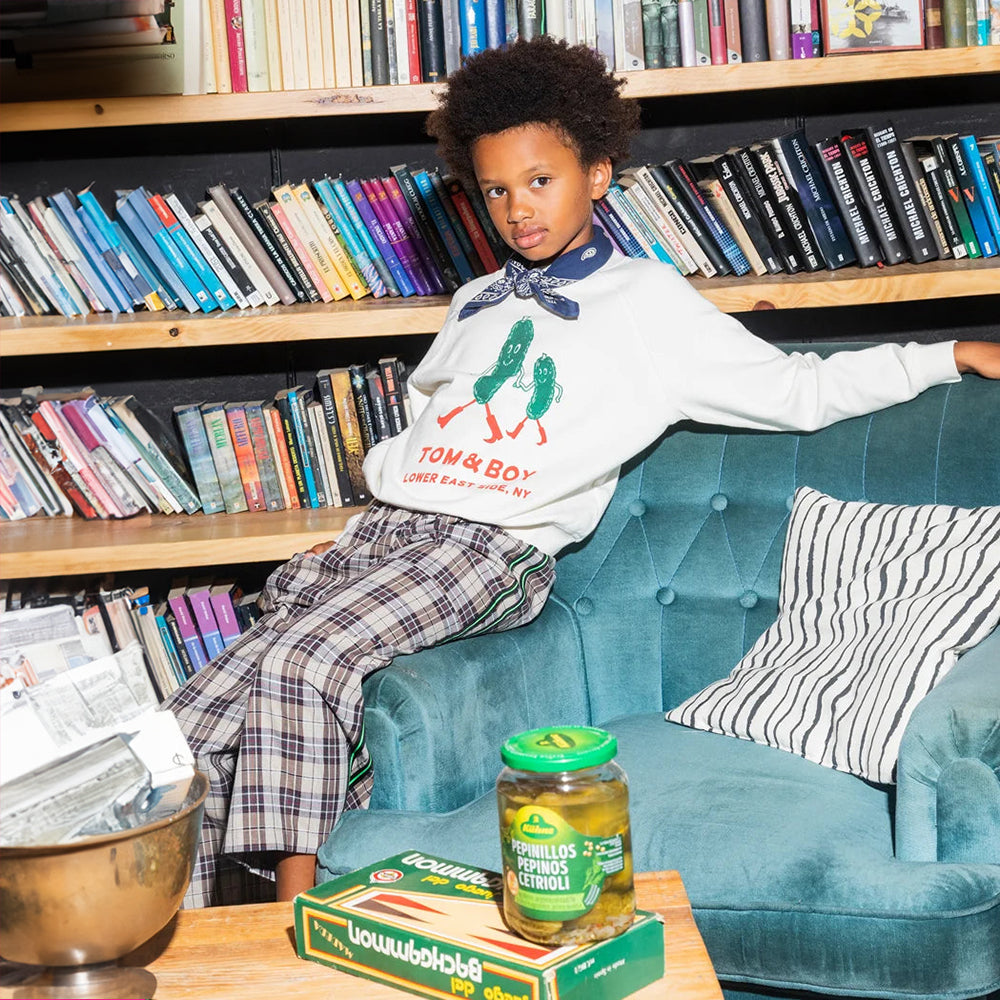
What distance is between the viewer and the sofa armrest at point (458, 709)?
145 centimetres

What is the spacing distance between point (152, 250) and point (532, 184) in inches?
29.8

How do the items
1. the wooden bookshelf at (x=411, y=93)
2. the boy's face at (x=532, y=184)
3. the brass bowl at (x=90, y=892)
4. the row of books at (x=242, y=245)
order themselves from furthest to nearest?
the row of books at (x=242, y=245), the wooden bookshelf at (x=411, y=93), the boy's face at (x=532, y=184), the brass bowl at (x=90, y=892)

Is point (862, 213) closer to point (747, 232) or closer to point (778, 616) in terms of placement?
point (747, 232)

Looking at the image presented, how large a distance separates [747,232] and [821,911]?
4.27 ft

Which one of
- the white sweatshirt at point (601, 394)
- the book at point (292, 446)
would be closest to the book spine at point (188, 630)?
the book at point (292, 446)

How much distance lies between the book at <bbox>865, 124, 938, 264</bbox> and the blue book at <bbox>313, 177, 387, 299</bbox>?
2.77 ft

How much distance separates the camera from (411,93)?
6.92ft

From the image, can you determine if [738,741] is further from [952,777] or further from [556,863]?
[556,863]

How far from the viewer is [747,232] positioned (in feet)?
7.27

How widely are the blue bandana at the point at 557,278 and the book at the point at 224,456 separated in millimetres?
620

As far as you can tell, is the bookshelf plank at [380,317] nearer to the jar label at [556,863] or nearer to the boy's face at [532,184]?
the boy's face at [532,184]

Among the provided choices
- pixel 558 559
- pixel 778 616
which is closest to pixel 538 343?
pixel 558 559

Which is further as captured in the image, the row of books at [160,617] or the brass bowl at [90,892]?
the row of books at [160,617]

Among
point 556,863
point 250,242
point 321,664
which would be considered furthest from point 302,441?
point 556,863
